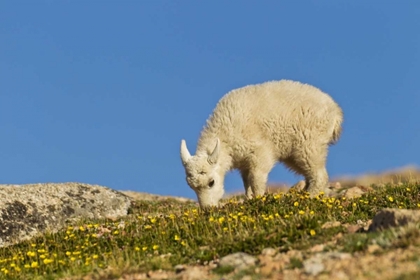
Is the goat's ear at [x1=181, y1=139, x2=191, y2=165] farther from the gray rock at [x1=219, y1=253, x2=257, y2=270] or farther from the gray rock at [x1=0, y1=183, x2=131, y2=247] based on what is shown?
the gray rock at [x1=219, y1=253, x2=257, y2=270]

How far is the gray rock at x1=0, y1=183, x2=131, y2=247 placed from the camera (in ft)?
60.1

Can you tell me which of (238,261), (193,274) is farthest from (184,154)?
(193,274)

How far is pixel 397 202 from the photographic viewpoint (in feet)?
45.1

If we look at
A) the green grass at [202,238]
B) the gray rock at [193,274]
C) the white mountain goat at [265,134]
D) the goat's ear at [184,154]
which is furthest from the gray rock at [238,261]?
the white mountain goat at [265,134]

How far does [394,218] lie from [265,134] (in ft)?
25.3

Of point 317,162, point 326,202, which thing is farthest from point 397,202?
point 317,162

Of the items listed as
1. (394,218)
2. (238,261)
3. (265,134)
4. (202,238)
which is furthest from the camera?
(265,134)

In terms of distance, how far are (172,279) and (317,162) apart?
31.8 feet

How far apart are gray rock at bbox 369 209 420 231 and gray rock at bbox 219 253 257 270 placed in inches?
67.3

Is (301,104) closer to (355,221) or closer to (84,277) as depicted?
(355,221)

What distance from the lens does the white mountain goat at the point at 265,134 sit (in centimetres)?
1641

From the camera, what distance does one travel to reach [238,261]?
8.41 metres

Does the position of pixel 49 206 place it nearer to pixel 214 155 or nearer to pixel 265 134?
pixel 214 155

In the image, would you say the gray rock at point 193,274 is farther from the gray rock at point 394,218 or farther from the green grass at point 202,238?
the gray rock at point 394,218
